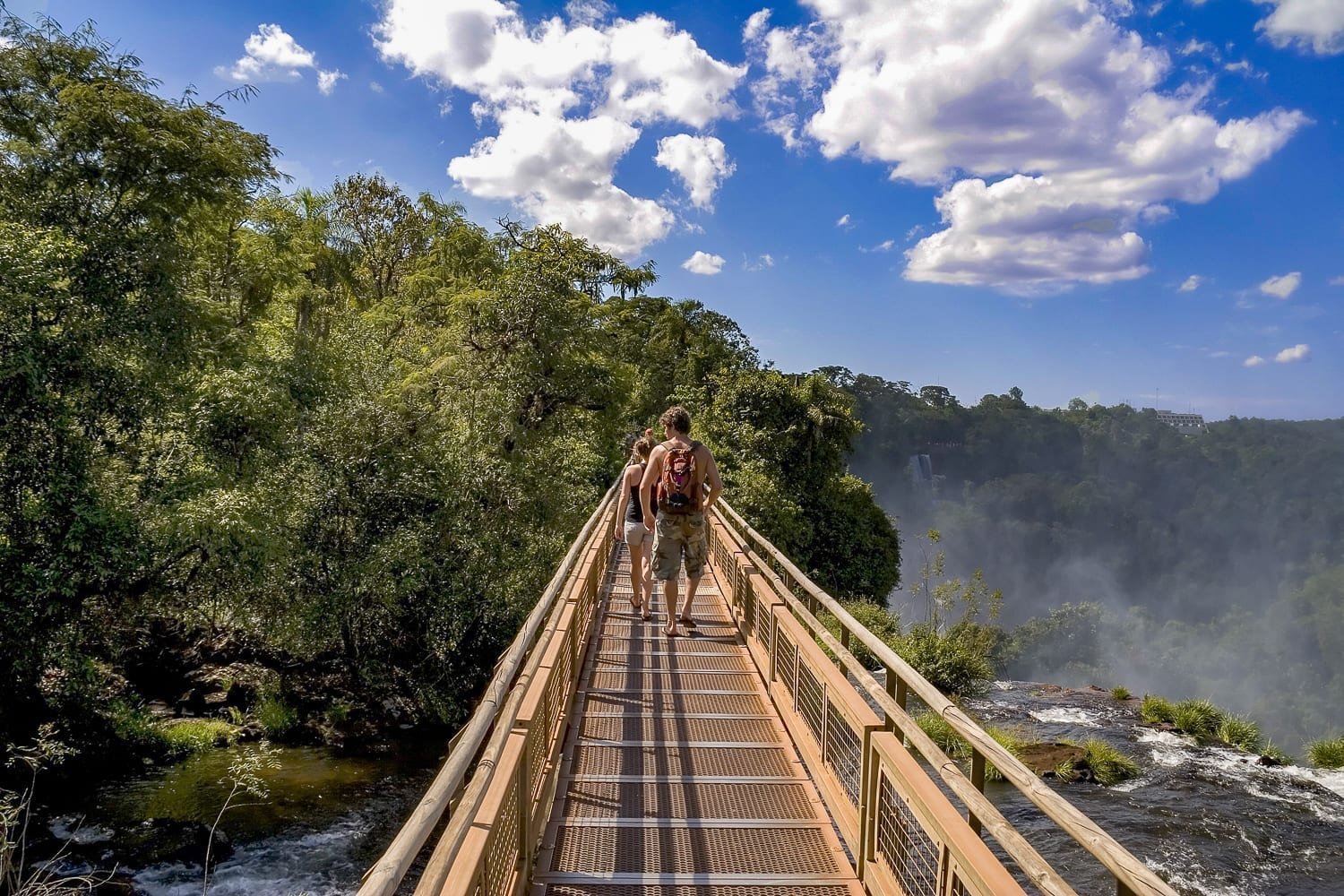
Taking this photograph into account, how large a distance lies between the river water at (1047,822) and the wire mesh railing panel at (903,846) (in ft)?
25.9

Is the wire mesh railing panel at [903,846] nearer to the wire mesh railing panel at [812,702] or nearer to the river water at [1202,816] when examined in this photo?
the wire mesh railing panel at [812,702]

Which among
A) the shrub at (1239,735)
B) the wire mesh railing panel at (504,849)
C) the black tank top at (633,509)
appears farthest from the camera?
the shrub at (1239,735)

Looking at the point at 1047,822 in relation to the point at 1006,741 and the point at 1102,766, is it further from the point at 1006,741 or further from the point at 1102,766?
the point at 1102,766

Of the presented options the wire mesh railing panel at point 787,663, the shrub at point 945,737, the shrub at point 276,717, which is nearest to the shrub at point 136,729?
the shrub at point 276,717

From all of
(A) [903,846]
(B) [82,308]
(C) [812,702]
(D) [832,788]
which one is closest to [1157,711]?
(C) [812,702]

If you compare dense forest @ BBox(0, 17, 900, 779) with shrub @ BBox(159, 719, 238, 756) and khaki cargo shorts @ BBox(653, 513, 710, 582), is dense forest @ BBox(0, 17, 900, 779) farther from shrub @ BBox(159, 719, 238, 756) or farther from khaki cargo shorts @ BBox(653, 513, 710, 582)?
khaki cargo shorts @ BBox(653, 513, 710, 582)

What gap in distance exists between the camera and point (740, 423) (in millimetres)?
24828

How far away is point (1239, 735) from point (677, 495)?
48.9 feet

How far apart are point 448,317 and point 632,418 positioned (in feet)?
29.4

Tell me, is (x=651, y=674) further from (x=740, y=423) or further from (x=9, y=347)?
(x=740, y=423)

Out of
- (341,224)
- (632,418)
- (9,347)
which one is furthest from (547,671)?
(341,224)

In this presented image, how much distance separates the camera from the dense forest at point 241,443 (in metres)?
11.4

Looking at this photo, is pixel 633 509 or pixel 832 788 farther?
pixel 633 509

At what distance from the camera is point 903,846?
11.1 feet
